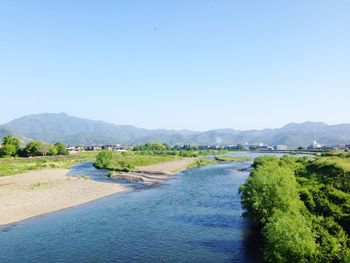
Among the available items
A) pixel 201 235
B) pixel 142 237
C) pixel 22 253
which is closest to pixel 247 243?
pixel 201 235

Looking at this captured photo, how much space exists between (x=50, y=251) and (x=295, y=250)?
30577 millimetres

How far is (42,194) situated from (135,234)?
1472 inches

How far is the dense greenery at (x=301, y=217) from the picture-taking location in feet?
97.6

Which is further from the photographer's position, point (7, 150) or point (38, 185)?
point (7, 150)

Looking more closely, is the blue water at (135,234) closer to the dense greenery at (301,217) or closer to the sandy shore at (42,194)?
the sandy shore at (42,194)

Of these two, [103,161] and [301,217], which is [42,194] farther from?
[103,161]

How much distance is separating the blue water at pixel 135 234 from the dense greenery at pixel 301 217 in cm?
595

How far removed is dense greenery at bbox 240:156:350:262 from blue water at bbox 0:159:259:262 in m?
5.95

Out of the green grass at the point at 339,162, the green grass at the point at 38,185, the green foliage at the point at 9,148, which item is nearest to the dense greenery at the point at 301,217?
the green grass at the point at 339,162

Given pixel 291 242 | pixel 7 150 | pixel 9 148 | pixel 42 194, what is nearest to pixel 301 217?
pixel 291 242

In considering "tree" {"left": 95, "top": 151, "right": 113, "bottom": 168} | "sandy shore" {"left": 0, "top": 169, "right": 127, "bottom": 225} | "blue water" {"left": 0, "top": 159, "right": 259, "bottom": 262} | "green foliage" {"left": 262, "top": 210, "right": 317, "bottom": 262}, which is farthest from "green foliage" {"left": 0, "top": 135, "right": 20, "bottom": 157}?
"green foliage" {"left": 262, "top": 210, "right": 317, "bottom": 262}

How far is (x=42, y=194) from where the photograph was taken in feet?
258

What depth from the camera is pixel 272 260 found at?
106 ft

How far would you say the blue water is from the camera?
139 feet
